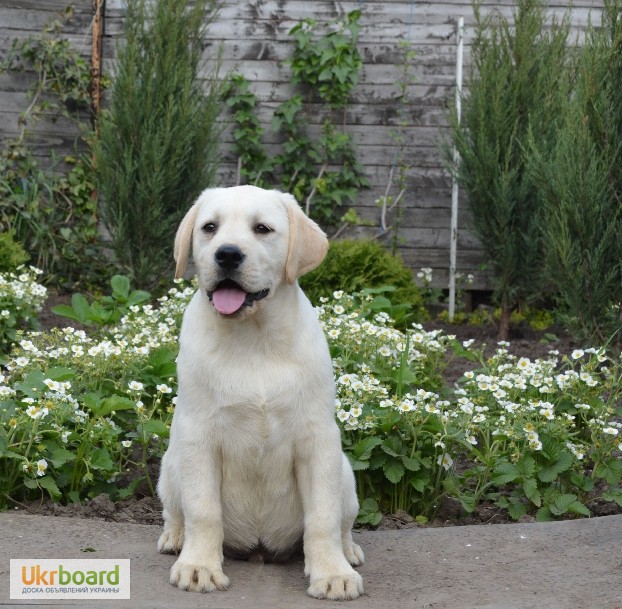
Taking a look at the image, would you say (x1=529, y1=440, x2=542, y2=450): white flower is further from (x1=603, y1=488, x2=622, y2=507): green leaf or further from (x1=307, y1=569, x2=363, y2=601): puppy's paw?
(x1=307, y1=569, x2=363, y2=601): puppy's paw

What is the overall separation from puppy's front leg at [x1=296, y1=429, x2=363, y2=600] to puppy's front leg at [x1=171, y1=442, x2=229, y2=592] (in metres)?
0.33

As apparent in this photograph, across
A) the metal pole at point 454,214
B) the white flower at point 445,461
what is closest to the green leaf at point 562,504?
the white flower at point 445,461

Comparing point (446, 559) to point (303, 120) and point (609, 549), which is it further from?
point (303, 120)

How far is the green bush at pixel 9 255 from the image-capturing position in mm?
8711

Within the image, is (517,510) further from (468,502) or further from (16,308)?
(16,308)

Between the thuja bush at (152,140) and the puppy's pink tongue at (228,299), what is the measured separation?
546cm

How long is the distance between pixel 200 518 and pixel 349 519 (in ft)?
2.15

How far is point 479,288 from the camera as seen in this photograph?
10430mm

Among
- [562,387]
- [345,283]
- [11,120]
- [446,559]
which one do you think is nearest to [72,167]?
[11,120]

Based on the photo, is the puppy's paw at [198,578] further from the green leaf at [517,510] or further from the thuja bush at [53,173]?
the thuja bush at [53,173]

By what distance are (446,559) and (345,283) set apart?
195 inches

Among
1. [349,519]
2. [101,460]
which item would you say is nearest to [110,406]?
[101,460]

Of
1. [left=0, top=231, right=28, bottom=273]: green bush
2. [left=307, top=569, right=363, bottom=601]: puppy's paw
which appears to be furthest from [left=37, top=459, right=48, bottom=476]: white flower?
[left=0, top=231, right=28, bottom=273]: green bush

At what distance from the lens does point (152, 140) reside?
8.98m
